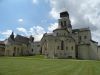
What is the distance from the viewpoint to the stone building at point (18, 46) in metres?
90.1

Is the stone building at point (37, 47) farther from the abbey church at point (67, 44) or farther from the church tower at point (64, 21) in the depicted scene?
the church tower at point (64, 21)

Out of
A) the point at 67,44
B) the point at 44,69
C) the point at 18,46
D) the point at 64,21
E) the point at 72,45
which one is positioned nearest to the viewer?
the point at 44,69

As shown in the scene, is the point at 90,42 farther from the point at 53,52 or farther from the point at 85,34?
the point at 53,52

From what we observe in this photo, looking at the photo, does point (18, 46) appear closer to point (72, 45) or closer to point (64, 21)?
point (64, 21)

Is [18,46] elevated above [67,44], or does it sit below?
below

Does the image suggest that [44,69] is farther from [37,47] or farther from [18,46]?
[37,47]

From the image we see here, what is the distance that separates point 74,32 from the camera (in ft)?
272

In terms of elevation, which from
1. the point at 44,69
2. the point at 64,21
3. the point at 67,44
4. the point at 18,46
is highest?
the point at 64,21

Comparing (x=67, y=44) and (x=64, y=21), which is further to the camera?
(x=64, y=21)

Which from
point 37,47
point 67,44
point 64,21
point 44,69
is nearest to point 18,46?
point 37,47

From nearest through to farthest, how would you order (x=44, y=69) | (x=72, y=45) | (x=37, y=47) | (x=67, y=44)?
(x=44, y=69) → (x=72, y=45) → (x=67, y=44) → (x=37, y=47)

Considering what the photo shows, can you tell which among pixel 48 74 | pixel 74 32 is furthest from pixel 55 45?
pixel 48 74

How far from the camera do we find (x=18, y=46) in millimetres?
95312

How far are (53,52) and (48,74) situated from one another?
62035mm
